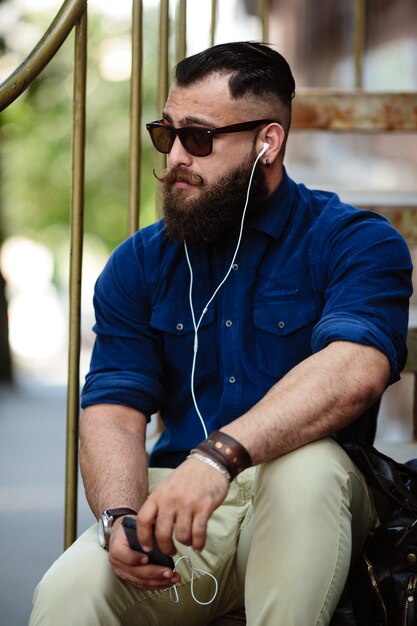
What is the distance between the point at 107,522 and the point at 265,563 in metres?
0.39

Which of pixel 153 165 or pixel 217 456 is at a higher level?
pixel 153 165

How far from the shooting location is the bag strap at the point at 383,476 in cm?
199

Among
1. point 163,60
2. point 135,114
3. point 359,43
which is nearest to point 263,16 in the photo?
point 359,43

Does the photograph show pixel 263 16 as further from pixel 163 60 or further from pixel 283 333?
pixel 283 333

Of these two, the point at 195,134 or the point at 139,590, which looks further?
the point at 195,134

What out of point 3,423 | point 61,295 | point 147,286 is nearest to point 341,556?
point 147,286

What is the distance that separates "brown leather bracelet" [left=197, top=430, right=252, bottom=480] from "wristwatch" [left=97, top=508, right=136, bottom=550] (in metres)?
0.33

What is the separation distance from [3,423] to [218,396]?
366 cm

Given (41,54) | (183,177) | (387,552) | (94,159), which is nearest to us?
(387,552)

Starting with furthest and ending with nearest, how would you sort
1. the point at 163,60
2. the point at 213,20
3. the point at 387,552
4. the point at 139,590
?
the point at 213,20 < the point at 163,60 < the point at 139,590 < the point at 387,552

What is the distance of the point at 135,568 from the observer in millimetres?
1935

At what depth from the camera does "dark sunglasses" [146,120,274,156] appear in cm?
236

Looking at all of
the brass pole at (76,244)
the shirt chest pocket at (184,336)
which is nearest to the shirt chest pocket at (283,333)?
the shirt chest pocket at (184,336)

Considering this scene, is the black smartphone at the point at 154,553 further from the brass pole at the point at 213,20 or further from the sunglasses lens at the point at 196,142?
the brass pole at the point at 213,20
